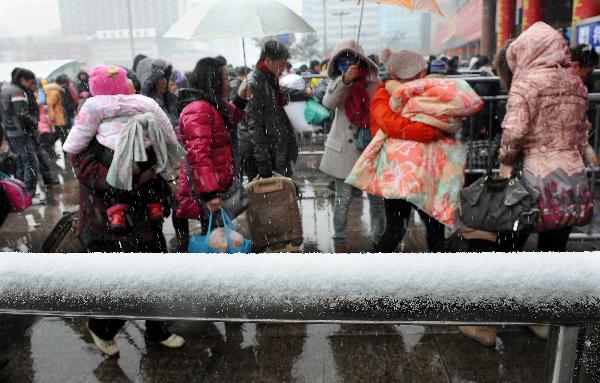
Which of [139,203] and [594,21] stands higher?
[594,21]

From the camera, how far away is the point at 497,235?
11.6 ft

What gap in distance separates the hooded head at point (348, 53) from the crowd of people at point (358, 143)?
11mm

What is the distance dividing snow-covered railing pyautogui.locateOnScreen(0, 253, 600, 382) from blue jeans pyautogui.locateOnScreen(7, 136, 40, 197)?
7.68m

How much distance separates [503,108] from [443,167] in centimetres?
209

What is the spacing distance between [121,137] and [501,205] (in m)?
2.34

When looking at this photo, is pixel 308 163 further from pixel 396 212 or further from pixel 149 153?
pixel 149 153

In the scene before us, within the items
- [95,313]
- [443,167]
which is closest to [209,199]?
[443,167]

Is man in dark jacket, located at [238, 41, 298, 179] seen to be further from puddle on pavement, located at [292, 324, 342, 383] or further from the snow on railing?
the snow on railing

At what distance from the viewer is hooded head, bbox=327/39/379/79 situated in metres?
4.53

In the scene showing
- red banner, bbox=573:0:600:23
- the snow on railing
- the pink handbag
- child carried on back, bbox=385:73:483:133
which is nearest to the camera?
the snow on railing

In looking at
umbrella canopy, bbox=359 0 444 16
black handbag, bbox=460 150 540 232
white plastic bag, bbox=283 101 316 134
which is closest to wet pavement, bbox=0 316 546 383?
black handbag, bbox=460 150 540 232

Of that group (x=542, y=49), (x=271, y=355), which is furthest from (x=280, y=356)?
(x=542, y=49)

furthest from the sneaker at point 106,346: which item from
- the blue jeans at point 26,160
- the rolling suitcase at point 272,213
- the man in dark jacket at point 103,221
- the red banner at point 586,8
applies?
the red banner at point 586,8

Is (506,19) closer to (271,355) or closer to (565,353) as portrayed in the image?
(271,355)
